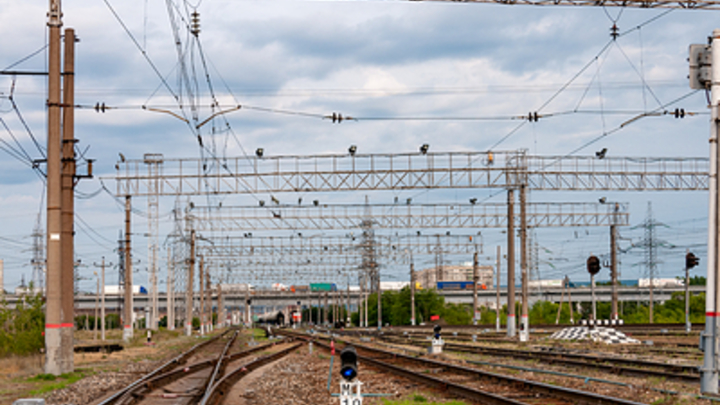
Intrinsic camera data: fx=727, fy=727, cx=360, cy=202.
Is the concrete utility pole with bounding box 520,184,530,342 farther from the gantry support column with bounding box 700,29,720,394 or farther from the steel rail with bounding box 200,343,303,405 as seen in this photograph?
the gantry support column with bounding box 700,29,720,394

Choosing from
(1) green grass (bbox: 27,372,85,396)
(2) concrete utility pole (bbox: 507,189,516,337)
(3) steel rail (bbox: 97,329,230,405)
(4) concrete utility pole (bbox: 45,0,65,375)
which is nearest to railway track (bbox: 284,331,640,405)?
(3) steel rail (bbox: 97,329,230,405)

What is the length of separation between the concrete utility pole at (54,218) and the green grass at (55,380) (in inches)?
23.8

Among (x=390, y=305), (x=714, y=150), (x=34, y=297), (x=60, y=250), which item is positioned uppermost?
(x=714, y=150)

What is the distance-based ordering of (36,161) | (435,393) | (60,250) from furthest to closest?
(36,161) < (60,250) < (435,393)

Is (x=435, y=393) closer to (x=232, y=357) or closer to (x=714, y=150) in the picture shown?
(x=714, y=150)

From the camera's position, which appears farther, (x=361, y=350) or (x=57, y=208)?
(x=361, y=350)

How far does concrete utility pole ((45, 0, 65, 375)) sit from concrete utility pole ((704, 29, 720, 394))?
1954 cm

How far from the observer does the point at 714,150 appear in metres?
15.6

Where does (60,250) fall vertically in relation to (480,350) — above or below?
above

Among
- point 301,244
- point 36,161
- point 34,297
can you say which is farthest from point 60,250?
point 301,244

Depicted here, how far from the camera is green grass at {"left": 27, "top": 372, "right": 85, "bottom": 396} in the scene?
20.4 metres

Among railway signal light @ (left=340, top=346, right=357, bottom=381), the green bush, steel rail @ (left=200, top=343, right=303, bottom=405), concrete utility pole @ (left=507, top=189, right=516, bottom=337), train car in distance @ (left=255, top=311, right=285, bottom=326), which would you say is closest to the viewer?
railway signal light @ (left=340, top=346, right=357, bottom=381)

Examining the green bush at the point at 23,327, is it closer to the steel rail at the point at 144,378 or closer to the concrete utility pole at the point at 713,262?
the steel rail at the point at 144,378

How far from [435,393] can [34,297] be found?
71.2 ft
